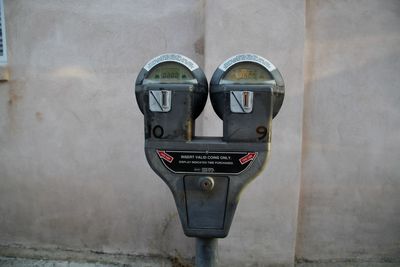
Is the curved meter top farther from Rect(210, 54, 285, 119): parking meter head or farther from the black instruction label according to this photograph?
the black instruction label

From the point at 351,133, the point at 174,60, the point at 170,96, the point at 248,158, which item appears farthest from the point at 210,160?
the point at 351,133

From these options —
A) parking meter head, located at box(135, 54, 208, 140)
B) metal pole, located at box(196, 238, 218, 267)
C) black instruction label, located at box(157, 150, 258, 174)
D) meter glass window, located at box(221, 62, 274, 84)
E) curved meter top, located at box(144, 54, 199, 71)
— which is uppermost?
curved meter top, located at box(144, 54, 199, 71)

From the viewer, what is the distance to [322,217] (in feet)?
11.2

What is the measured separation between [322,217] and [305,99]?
42.2 inches

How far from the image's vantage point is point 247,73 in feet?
5.42

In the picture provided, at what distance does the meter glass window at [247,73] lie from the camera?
1.65m


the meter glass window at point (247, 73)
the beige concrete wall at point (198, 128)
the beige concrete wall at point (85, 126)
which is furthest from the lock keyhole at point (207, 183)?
the beige concrete wall at point (85, 126)

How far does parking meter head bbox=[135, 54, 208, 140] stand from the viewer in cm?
160

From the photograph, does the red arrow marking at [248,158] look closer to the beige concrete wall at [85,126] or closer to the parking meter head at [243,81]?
the parking meter head at [243,81]

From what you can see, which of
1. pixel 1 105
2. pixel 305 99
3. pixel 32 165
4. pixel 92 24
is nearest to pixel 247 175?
pixel 305 99

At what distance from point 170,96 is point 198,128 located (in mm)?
1731

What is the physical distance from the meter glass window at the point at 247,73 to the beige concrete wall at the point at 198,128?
146cm

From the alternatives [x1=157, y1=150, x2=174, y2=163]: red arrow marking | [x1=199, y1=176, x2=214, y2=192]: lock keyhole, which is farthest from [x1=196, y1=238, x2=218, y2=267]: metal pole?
[x1=157, y1=150, x2=174, y2=163]: red arrow marking

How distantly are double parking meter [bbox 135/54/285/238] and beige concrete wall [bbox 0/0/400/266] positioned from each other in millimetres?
1464
